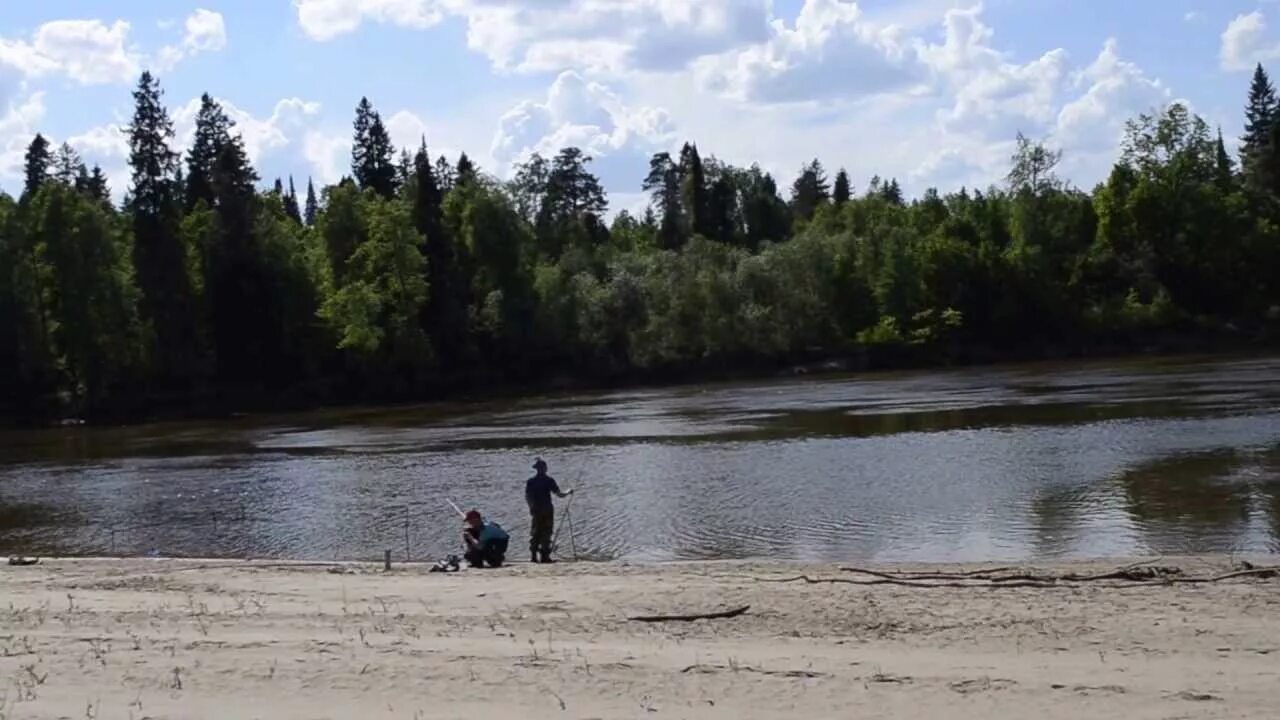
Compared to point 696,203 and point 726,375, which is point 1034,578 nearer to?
point 726,375

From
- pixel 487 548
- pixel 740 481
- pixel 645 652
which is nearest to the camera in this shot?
pixel 645 652

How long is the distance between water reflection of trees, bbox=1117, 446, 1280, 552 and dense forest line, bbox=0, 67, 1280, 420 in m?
63.3

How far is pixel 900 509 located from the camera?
94.5 ft

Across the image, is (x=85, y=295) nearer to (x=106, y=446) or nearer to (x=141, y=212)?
(x=141, y=212)

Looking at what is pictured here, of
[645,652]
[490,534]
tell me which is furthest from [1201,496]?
[645,652]

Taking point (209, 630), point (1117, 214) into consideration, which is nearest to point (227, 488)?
point (209, 630)

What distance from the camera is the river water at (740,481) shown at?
2584 cm

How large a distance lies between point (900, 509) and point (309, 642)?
17.4m

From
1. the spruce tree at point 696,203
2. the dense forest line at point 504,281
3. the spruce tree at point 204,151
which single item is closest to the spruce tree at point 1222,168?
the dense forest line at point 504,281

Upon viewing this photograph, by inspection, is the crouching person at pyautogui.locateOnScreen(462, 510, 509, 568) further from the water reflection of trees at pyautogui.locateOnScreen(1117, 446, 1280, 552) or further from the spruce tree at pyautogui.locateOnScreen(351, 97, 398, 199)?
the spruce tree at pyautogui.locateOnScreen(351, 97, 398, 199)

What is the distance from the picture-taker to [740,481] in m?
34.8

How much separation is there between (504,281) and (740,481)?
209ft

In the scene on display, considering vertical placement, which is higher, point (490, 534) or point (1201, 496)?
point (490, 534)

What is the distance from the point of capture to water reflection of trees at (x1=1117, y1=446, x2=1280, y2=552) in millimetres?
23531
